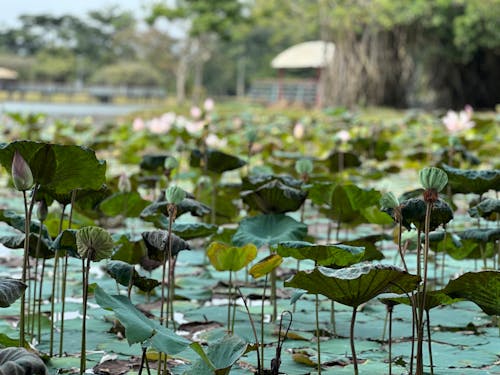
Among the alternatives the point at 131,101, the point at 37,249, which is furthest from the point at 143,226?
the point at 131,101

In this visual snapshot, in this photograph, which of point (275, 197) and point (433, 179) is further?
point (275, 197)

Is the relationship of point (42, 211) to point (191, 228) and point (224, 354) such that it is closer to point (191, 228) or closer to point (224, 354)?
point (191, 228)

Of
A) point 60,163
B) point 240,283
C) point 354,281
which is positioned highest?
point 60,163

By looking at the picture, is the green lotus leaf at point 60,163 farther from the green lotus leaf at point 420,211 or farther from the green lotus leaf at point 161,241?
the green lotus leaf at point 420,211

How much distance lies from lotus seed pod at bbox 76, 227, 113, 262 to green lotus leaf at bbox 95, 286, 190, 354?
0.23 feet

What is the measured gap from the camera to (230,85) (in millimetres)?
34125

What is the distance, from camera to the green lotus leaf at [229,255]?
142 cm

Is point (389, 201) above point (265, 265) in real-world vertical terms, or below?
above

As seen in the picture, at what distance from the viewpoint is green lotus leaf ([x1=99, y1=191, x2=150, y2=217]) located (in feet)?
6.71

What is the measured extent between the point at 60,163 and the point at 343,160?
184 cm

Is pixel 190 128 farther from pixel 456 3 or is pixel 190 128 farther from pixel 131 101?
pixel 131 101

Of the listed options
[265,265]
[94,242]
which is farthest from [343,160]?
[94,242]

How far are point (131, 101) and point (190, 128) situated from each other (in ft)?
95.3

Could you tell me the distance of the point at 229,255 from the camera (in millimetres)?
1447
